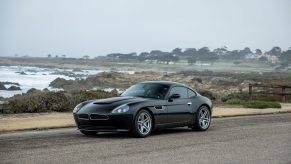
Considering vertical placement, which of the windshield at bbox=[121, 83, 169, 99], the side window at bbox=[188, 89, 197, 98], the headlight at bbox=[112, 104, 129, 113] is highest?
the windshield at bbox=[121, 83, 169, 99]

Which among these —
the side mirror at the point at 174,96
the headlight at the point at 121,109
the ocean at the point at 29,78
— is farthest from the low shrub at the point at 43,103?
the ocean at the point at 29,78

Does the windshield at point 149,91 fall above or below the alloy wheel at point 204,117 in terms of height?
above

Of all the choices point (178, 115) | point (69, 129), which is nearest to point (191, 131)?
point (178, 115)

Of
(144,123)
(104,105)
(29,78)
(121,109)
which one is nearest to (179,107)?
(144,123)

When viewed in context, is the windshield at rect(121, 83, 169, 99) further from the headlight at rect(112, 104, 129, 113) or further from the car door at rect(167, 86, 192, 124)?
the headlight at rect(112, 104, 129, 113)

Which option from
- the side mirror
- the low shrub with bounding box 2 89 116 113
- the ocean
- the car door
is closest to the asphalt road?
the car door

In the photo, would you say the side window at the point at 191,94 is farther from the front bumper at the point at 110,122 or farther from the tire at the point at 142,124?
the front bumper at the point at 110,122

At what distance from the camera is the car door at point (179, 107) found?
1512 centimetres

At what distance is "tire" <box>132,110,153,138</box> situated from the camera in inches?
545

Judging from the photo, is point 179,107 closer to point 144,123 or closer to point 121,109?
point 144,123

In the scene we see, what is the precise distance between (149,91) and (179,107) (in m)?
0.91

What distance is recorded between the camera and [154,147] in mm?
12305

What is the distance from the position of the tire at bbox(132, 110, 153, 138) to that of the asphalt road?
0.19m

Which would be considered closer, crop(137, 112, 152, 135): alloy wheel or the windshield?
crop(137, 112, 152, 135): alloy wheel
